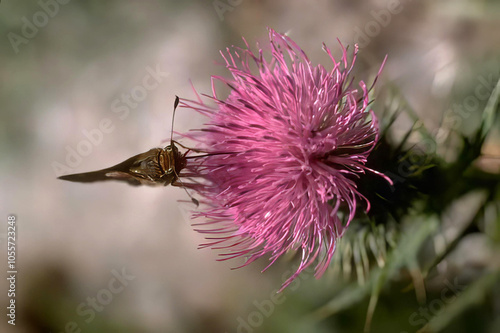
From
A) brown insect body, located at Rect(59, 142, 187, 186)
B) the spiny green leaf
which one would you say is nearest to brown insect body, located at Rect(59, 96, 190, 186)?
brown insect body, located at Rect(59, 142, 187, 186)

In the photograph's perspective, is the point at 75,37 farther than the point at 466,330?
Yes

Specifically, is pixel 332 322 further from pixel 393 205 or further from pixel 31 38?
pixel 31 38

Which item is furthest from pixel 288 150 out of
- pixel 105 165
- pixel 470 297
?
pixel 105 165

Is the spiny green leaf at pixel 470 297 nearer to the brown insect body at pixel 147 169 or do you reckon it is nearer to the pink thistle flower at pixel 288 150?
the pink thistle flower at pixel 288 150

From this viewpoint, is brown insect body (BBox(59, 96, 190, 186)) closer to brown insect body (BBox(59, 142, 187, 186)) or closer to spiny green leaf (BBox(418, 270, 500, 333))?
brown insect body (BBox(59, 142, 187, 186))

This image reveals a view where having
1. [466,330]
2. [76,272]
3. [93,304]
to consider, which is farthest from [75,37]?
[466,330]

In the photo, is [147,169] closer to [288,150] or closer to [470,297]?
[288,150]
